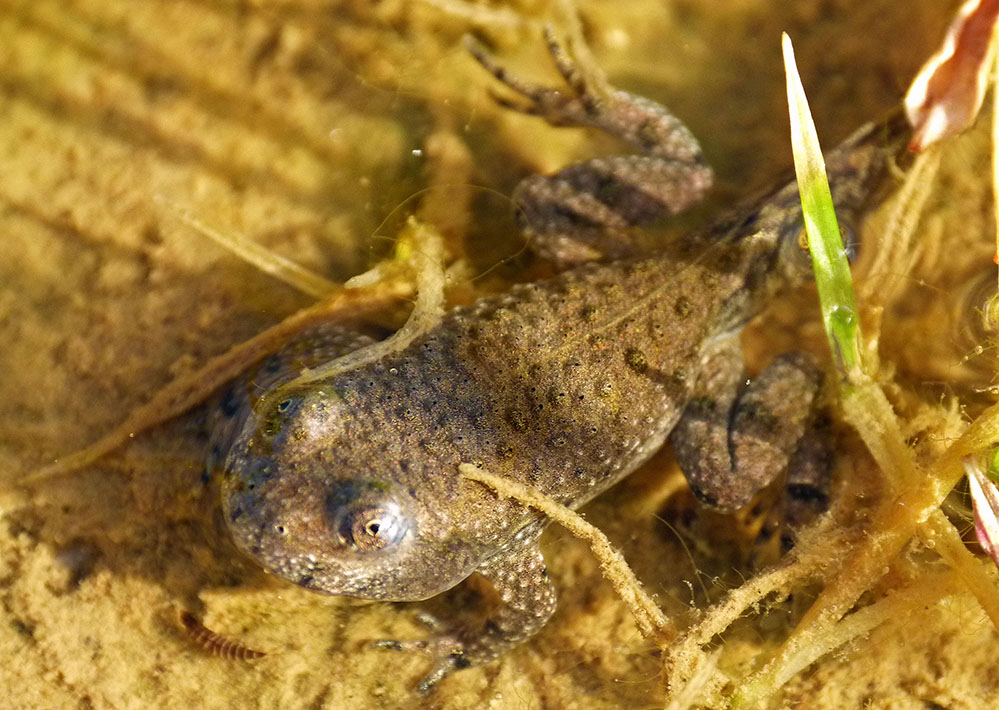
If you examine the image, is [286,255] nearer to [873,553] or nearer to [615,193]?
[615,193]

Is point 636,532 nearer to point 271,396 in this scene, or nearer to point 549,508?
point 549,508

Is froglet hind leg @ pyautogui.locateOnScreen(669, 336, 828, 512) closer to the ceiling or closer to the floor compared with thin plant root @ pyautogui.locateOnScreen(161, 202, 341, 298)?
closer to the ceiling

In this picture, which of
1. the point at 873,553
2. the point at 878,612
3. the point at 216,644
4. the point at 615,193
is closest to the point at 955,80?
the point at 615,193

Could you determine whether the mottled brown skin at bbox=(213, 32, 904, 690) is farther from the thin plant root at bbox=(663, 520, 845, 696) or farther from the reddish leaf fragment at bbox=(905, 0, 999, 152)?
the thin plant root at bbox=(663, 520, 845, 696)

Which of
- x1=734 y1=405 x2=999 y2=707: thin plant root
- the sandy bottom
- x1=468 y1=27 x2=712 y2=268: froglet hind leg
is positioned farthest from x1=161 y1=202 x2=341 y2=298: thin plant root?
→ x1=734 y1=405 x2=999 y2=707: thin plant root

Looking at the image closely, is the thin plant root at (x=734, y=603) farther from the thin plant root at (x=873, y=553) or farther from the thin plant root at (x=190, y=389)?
the thin plant root at (x=190, y=389)
